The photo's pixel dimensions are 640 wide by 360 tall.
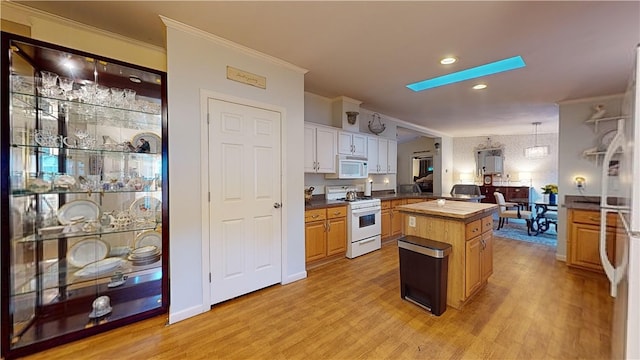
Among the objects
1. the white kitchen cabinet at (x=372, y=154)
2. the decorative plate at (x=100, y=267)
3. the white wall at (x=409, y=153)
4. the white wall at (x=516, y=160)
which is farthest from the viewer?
the white wall at (x=409, y=153)

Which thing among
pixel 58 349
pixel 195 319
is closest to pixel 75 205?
pixel 58 349

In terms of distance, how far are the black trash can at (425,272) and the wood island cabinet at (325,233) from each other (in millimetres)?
1258

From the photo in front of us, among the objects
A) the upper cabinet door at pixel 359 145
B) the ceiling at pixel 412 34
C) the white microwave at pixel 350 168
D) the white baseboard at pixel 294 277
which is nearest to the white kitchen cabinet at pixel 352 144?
the upper cabinet door at pixel 359 145

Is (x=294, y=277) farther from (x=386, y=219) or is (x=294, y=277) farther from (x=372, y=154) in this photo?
(x=372, y=154)

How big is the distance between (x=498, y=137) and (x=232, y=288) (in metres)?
8.80

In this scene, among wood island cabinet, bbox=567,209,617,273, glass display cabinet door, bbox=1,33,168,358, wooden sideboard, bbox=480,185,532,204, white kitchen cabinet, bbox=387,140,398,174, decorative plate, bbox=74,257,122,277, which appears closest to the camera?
glass display cabinet door, bbox=1,33,168,358

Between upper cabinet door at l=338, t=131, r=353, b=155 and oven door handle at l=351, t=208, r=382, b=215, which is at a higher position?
upper cabinet door at l=338, t=131, r=353, b=155

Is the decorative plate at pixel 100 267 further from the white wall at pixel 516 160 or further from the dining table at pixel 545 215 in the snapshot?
the white wall at pixel 516 160

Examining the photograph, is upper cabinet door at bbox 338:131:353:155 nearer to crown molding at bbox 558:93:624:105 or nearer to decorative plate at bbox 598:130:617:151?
crown molding at bbox 558:93:624:105

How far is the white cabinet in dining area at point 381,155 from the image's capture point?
485cm

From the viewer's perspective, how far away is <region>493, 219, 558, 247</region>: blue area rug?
4.93m

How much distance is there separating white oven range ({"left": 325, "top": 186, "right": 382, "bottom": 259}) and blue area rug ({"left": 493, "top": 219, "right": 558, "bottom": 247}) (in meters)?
3.10

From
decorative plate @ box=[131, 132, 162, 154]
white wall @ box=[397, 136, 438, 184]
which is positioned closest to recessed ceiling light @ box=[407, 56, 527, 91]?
decorative plate @ box=[131, 132, 162, 154]

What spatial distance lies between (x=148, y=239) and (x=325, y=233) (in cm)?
212
